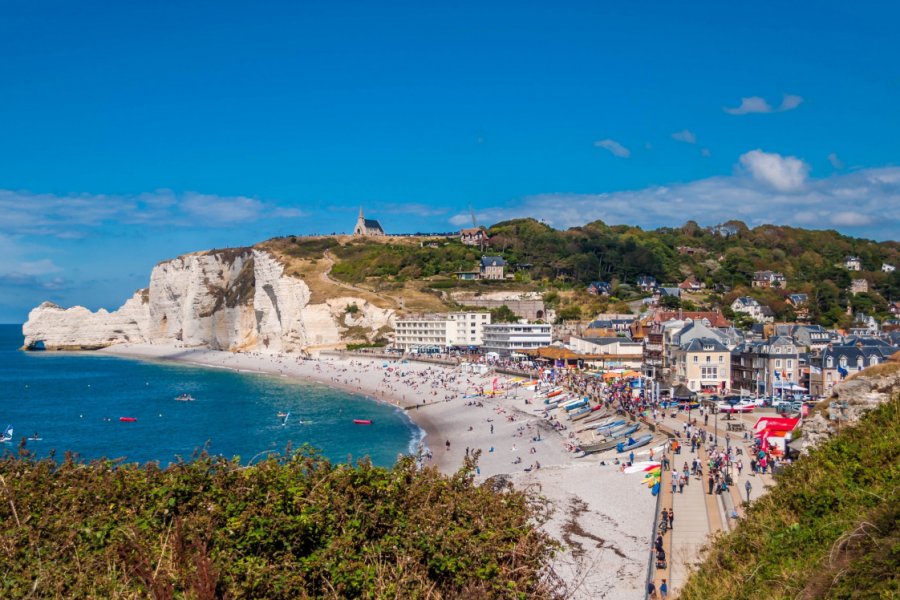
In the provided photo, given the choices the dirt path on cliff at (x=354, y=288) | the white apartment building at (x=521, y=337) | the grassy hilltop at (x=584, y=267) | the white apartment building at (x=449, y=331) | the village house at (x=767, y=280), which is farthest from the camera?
the village house at (x=767, y=280)

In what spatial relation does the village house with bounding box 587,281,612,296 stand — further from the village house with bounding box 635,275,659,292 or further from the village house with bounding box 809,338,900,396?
the village house with bounding box 809,338,900,396

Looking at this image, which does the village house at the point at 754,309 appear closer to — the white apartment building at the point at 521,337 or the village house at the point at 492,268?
the white apartment building at the point at 521,337

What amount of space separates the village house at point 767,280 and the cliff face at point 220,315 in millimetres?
63929

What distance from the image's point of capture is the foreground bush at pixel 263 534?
25.1 feet

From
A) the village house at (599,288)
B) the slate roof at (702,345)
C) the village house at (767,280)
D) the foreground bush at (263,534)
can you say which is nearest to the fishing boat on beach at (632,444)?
the slate roof at (702,345)

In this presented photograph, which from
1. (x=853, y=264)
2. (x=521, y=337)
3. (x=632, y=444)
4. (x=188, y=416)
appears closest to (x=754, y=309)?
(x=521, y=337)

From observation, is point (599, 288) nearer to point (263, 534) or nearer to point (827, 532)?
point (827, 532)

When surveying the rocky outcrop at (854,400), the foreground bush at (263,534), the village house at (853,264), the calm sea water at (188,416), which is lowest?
the calm sea water at (188,416)

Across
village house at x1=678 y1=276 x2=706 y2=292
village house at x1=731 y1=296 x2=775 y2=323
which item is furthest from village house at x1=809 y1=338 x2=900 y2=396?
village house at x1=678 y1=276 x2=706 y2=292

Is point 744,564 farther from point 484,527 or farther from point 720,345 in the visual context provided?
point 720,345

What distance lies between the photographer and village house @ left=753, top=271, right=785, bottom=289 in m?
114

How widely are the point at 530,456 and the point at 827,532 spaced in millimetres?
23923

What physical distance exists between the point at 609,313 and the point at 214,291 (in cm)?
6374

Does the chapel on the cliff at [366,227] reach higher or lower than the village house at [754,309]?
higher
